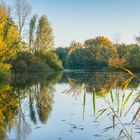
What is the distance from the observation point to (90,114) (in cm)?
1259

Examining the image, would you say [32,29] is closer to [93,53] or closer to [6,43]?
[93,53]

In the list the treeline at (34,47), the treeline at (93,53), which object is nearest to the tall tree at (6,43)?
the treeline at (34,47)

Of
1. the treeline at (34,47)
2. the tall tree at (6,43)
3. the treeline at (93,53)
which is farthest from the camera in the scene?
the treeline at (93,53)

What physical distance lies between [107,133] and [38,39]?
45.3m

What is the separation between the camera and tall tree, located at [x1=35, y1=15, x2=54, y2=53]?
176 feet

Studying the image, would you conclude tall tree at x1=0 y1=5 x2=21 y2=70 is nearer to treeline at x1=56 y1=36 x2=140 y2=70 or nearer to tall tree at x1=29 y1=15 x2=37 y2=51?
tall tree at x1=29 y1=15 x2=37 y2=51

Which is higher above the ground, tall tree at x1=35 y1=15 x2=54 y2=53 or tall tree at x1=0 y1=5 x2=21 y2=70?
tall tree at x1=35 y1=15 x2=54 y2=53

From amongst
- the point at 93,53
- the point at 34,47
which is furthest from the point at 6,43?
the point at 93,53

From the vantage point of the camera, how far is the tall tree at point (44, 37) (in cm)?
5356

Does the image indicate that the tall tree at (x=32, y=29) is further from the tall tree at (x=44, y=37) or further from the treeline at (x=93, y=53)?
the treeline at (x=93, y=53)

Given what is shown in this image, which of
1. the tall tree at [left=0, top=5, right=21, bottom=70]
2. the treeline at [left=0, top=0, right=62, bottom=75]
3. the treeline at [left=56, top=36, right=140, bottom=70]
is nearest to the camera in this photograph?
the tall tree at [left=0, top=5, right=21, bottom=70]

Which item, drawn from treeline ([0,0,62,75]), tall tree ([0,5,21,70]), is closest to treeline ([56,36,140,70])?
treeline ([0,0,62,75])

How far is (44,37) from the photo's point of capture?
53.5 metres

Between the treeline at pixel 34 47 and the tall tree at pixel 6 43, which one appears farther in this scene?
the treeline at pixel 34 47
